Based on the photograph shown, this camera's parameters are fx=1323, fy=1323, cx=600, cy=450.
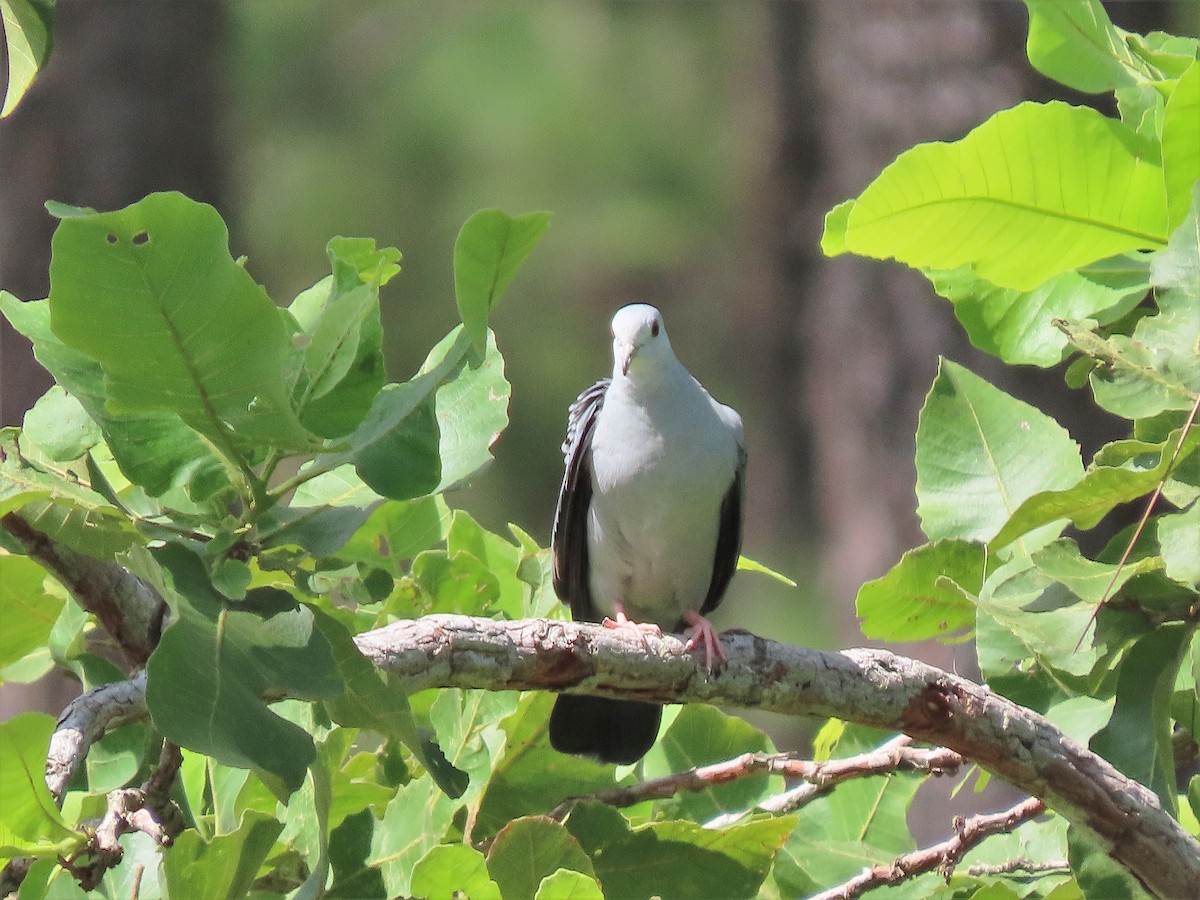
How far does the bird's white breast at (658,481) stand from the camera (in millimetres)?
3521

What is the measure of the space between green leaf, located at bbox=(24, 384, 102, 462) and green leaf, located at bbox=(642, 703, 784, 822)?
1330 millimetres

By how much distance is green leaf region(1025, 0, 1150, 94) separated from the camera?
246 cm

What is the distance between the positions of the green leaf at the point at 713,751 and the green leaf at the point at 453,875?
815mm

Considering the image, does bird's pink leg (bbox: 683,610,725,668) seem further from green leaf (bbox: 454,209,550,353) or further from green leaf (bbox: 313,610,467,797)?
green leaf (bbox: 454,209,550,353)

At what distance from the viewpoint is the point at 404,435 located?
189 cm

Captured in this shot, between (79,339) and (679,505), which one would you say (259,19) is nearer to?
(679,505)

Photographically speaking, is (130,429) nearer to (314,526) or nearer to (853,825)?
(314,526)

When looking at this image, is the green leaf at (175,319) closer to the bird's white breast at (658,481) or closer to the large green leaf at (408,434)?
the large green leaf at (408,434)

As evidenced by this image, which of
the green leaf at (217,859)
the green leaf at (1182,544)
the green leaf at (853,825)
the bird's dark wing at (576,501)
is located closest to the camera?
the green leaf at (217,859)

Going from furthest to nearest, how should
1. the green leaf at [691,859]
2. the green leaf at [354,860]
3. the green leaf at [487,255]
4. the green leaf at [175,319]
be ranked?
the green leaf at [691,859] → the green leaf at [354,860] → the green leaf at [487,255] → the green leaf at [175,319]

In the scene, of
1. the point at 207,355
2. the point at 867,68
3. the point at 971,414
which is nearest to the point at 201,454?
the point at 207,355

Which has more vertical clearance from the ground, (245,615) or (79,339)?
(79,339)

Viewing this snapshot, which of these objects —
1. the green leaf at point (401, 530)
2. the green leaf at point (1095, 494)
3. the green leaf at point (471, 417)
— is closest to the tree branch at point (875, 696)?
the green leaf at point (471, 417)

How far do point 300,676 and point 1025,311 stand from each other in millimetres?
1618
